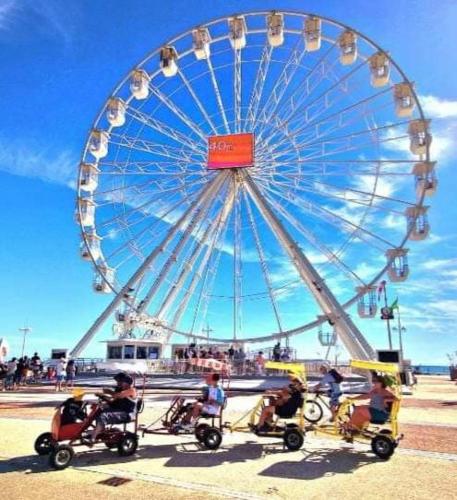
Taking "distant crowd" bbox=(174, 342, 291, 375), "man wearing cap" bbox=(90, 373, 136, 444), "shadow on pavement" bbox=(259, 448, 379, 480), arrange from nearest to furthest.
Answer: "shadow on pavement" bbox=(259, 448, 379, 480) < "man wearing cap" bbox=(90, 373, 136, 444) < "distant crowd" bbox=(174, 342, 291, 375)

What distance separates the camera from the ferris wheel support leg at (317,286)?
20.1 metres

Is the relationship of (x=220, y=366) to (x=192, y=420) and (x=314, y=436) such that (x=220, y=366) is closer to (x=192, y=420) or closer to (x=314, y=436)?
(x=192, y=420)

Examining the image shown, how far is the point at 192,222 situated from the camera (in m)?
24.2

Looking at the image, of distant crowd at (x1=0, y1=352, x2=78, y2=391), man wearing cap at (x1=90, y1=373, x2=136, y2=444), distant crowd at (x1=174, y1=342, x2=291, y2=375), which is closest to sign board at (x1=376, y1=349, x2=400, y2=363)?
distant crowd at (x1=174, y1=342, x2=291, y2=375)

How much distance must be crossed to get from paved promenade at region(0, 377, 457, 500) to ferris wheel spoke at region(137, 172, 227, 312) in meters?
16.1

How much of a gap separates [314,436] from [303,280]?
1390 cm

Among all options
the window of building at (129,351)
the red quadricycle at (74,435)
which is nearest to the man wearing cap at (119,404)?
the red quadricycle at (74,435)

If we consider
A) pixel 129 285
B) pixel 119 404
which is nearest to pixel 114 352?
pixel 129 285

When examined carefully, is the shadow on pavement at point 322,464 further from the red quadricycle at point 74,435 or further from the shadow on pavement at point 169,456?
the red quadricycle at point 74,435

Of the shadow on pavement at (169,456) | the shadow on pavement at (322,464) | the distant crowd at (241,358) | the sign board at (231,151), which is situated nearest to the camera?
the shadow on pavement at (322,464)

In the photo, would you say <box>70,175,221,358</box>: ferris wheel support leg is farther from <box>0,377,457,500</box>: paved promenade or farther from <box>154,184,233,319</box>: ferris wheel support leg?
<box>0,377,457,500</box>: paved promenade

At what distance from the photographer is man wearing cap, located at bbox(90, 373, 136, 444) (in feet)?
21.3

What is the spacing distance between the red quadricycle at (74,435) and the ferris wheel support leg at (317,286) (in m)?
14.9

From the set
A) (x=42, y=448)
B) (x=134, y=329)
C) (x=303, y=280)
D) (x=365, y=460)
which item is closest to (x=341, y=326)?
(x=303, y=280)
